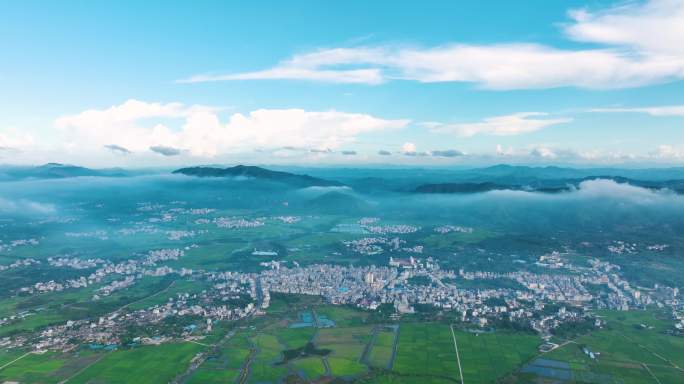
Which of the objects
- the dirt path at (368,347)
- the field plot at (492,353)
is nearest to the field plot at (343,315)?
the dirt path at (368,347)

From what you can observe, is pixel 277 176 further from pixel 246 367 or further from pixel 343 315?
pixel 246 367

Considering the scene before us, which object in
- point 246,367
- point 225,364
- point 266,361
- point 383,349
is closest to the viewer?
point 246,367

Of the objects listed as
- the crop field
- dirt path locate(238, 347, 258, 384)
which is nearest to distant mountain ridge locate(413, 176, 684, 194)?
the crop field

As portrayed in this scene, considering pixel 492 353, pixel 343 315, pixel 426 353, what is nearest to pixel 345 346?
pixel 426 353

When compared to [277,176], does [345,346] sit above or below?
below

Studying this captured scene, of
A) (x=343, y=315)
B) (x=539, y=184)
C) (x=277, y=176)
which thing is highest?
(x=277, y=176)

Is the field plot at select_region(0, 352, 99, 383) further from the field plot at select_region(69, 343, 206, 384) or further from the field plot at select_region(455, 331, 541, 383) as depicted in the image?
the field plot at select_region(455, 331, 541, 383)
